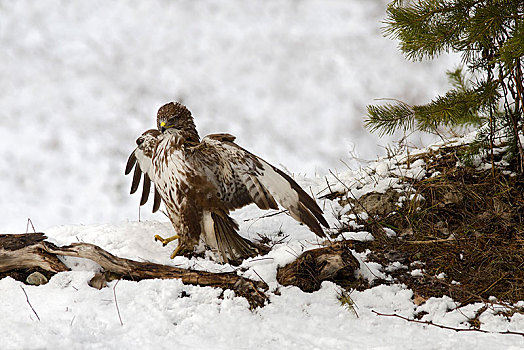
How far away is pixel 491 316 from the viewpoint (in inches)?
93.1

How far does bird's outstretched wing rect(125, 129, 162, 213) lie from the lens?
3664mm

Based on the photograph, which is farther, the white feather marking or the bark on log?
the white feather marking

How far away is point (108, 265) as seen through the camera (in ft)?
9.04

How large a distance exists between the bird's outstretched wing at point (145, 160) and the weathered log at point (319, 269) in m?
1.30

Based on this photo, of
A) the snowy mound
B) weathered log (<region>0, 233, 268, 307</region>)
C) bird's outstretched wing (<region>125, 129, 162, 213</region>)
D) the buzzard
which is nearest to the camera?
the snowy mound

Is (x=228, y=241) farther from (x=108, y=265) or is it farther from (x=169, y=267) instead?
(x=108, y=265)

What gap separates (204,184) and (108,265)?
782 mm

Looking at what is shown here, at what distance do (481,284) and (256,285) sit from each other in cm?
121

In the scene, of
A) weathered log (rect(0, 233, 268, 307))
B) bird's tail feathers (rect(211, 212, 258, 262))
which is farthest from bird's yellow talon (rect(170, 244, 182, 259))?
weathered log (rect(0, 233, 268, 307))

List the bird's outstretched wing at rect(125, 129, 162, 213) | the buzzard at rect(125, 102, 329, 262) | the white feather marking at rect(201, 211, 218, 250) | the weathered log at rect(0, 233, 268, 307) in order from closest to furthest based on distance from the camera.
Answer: the weathered log at rect(0, 233, 268, 307)
the buzzard at rect(125, 102, 329, 262)
the white feather marking at rect(201, 211, 218, 250)
the bird's outstretched wing at rect(125, 129, 162, 213)

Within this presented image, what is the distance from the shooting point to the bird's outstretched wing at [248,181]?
2.93 meters

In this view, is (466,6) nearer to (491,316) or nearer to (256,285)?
(491,316)

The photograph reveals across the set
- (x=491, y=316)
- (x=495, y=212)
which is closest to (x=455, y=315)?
(x=491, y=316)

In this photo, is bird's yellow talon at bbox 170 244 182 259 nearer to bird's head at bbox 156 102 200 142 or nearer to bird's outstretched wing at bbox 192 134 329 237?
bird's outstretched wing at bbox 192 134 329 237
